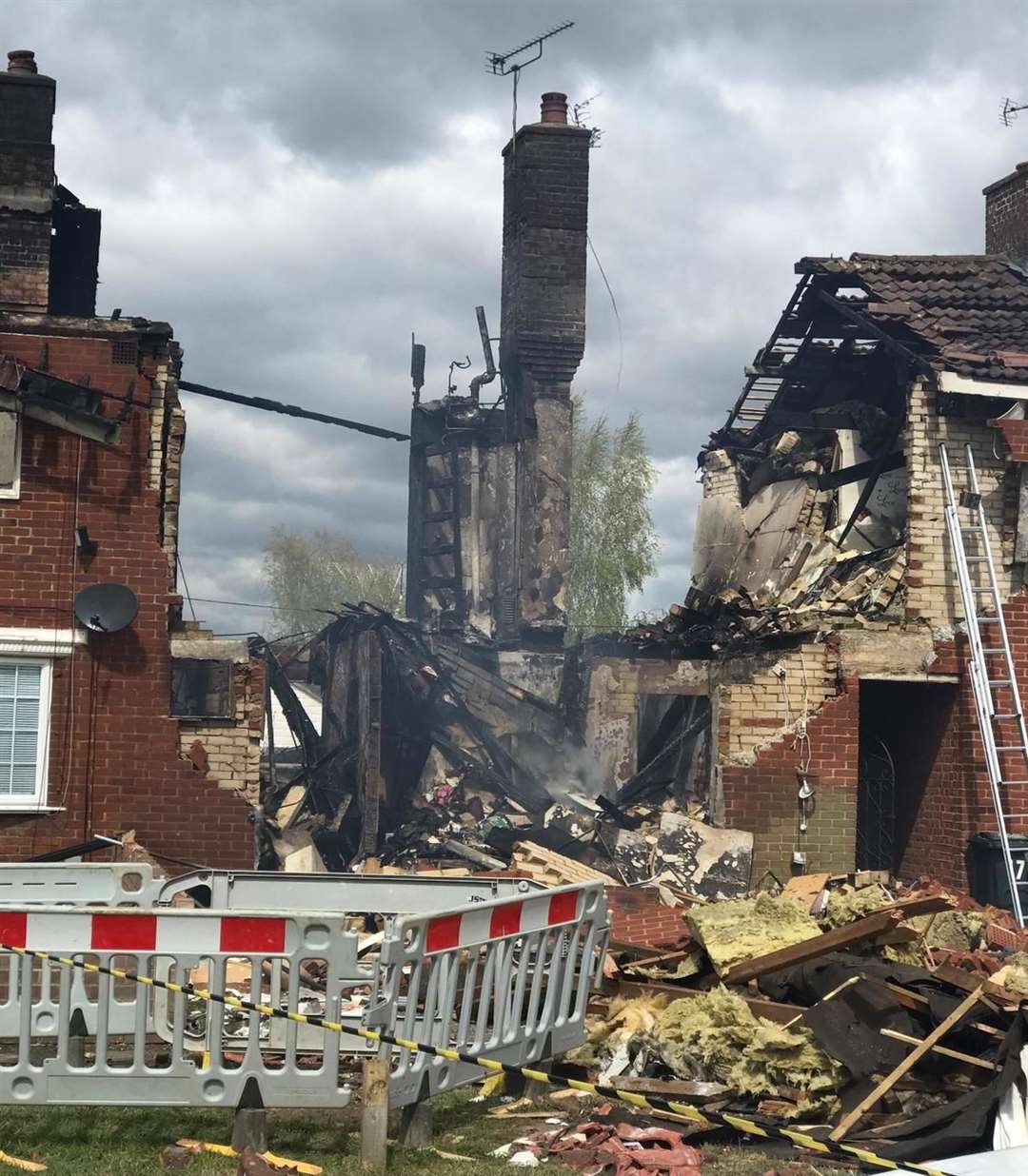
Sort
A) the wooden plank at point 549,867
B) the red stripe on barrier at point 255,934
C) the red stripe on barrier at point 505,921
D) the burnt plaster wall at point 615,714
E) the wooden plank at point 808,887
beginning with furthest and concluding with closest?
the burnt plaster wall at point 615,714
the wooden plank at point 549,867
the wooden plank at point 808,887
the red stripe on barrier at point 505,921
the red stripe on barrier at point 255,934

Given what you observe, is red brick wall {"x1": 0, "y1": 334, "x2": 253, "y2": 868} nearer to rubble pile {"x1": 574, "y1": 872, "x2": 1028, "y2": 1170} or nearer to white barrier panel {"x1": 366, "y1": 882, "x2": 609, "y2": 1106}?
rubble pile {"x1": 574, "y1": 872, "x2": 1028, "y2": 1170}

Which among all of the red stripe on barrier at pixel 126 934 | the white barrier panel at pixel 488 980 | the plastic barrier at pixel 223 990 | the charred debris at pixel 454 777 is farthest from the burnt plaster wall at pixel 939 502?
the red stripe on barrier at pixel 126 934

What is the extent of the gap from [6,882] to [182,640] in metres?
6.86

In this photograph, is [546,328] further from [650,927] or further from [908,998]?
[908,998]

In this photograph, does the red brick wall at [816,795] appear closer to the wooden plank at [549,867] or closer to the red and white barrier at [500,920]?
the wooden plank at [549,867]

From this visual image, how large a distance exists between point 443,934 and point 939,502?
11.1 metres

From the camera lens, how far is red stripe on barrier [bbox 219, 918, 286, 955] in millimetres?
6543

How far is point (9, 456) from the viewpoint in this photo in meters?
14.6

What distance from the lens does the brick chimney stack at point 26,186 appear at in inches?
760

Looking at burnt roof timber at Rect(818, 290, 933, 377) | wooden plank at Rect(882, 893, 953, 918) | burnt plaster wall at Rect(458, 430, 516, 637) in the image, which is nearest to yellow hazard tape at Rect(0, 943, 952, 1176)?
wooden plank at Rect(882, 893, 953, 918)

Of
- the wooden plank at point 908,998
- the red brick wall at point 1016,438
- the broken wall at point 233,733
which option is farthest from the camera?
the red brick wall at point 1016,438

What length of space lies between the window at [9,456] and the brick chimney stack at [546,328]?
531 inches

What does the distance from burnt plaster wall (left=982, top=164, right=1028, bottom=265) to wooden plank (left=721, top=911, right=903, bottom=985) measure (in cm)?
1322

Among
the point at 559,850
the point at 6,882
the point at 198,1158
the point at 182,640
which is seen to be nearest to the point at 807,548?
the point at 559,850
